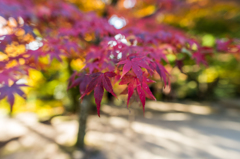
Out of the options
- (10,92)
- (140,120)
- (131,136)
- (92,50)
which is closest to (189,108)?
→ (140,120)

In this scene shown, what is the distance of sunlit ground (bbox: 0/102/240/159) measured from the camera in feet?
8.02

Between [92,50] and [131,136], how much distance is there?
7.69 feet

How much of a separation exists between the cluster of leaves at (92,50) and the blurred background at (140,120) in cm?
35

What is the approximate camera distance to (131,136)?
3082mm

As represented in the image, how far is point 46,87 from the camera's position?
4.77 metres

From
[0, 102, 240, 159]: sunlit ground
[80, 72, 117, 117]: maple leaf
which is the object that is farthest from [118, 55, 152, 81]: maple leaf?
[0, 102, 240, 159]: sunlit ground

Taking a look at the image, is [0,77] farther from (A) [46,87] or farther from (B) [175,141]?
(A) [46,87]

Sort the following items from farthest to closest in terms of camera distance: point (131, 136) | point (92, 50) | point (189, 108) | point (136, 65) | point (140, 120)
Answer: point (189, 108)
point (140, 120)
point (131, 136)
point (92, 50)
point (136, 65)

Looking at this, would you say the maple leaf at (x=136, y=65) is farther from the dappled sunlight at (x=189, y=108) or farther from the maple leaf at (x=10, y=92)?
the dappled sunlight at (x=189, y=108)

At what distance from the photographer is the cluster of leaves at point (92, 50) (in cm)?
81

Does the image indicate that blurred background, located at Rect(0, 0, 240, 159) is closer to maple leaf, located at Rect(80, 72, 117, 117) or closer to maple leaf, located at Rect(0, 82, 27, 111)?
maple leaf, located at Rect(80, 72, 117, 117)

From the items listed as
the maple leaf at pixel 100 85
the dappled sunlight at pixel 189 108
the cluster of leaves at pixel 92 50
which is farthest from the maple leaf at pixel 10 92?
the dappled sunlight at pixel 189 108

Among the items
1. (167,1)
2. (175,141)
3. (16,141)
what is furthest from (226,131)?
(16,141)

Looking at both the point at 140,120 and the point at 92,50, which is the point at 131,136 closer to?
the point at 140,120
